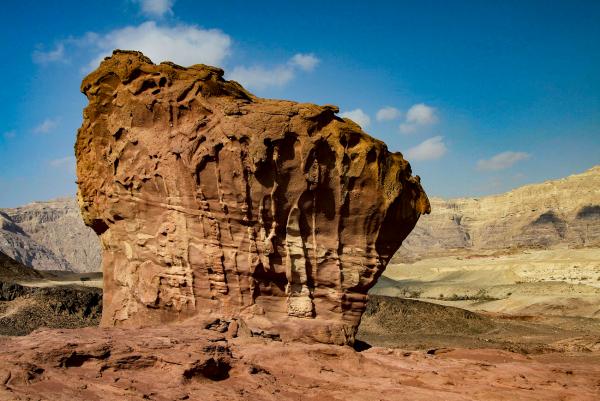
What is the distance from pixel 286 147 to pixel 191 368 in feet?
20.1

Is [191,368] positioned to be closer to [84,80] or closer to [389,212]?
[389,212]

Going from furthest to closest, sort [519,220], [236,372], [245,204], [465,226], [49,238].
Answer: [465,226] → [49,238] → [519,220] → [245,204] → [236,372]

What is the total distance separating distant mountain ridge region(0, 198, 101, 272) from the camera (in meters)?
128

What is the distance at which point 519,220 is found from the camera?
13362 centimetres

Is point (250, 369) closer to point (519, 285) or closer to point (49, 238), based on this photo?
point (519, 285)

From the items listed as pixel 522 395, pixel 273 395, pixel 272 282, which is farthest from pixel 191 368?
pixel 522 395

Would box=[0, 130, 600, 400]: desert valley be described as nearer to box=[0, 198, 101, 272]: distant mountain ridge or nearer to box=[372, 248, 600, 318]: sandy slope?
box=[372, 248, 600, 318]: sandy slope

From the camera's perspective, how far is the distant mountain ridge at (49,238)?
128 meters

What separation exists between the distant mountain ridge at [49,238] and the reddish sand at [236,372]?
127m

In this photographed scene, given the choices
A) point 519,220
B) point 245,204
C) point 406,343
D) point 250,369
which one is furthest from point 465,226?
point 250,369

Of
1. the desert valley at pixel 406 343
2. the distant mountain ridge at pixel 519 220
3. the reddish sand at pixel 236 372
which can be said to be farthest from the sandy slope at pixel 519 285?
the distant mountain ridge at pixel 519 220

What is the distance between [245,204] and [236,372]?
4.45 metres

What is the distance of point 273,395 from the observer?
32.1 feet

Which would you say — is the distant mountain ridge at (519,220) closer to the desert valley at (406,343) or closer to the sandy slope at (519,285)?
the sandy slope at (519,285)
